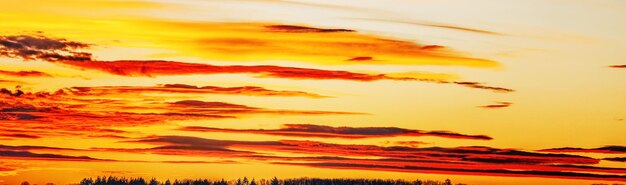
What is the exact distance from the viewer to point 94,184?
69.3 m

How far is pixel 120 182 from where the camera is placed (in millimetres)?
72750

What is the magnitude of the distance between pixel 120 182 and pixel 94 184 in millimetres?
4929
